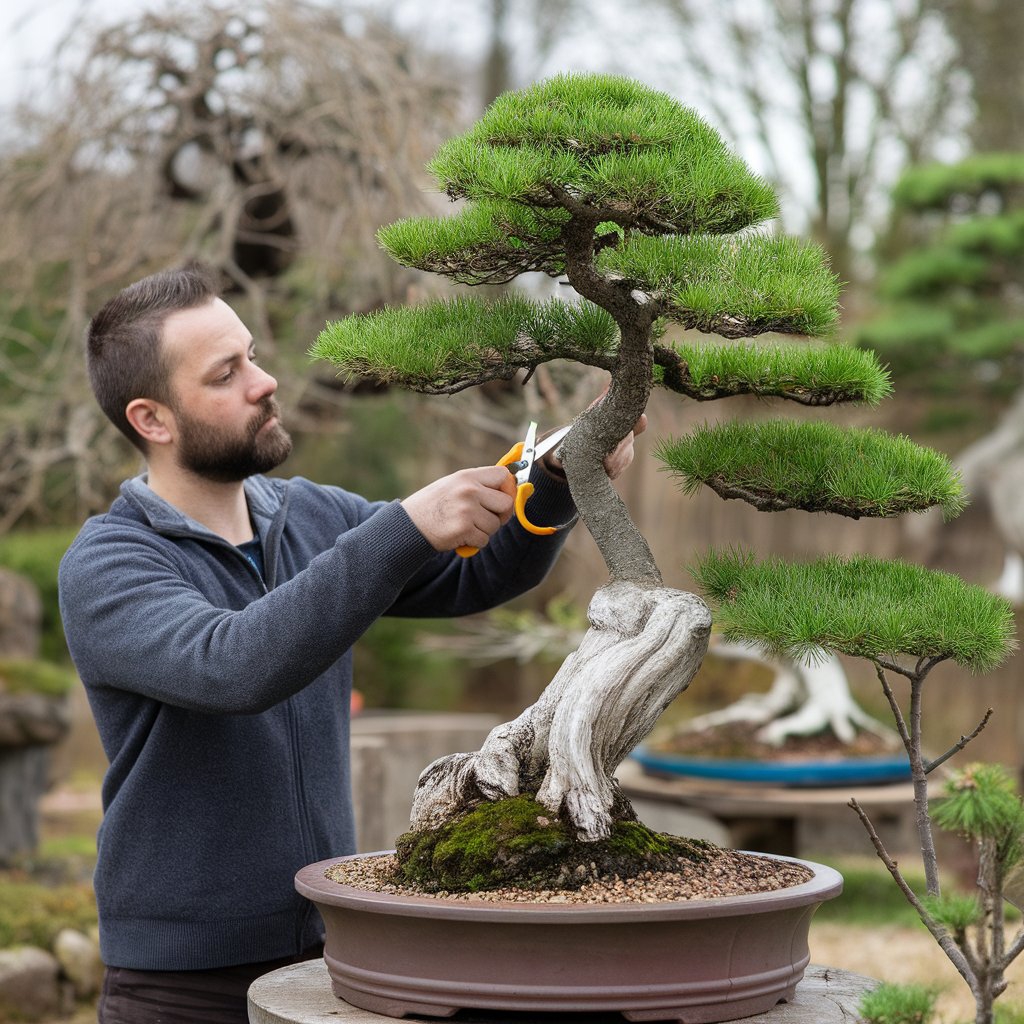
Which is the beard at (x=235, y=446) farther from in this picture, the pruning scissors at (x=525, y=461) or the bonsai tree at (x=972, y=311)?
the bonsai tree at (x=972, y=311)

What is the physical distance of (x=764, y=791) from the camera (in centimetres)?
414

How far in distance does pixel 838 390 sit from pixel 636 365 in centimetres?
21

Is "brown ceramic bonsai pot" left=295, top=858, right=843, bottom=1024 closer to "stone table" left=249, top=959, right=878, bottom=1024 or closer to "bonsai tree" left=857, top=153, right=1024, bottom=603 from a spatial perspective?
"stone table" left=249, top=959, right=878, bottom=1024

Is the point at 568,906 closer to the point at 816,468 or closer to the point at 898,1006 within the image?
the point at 898,1006

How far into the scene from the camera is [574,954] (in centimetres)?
118

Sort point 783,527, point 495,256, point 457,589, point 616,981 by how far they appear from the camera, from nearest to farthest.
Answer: point 616,981 → point 495,256 → point 457,589 → point 783,527

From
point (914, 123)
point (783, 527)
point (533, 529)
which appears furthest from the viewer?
point (914, 123)

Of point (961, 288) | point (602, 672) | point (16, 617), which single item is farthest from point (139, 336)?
point (961, 288)

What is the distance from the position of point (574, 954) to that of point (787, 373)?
63cm

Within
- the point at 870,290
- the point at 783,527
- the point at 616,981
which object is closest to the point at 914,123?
the point at 870,290

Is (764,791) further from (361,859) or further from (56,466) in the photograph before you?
(361,859)

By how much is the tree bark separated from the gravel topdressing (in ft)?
0.25

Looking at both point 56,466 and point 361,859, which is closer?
point 361,859

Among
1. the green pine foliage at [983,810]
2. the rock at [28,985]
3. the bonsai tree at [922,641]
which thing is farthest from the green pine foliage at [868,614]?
the rock at [28,985]
